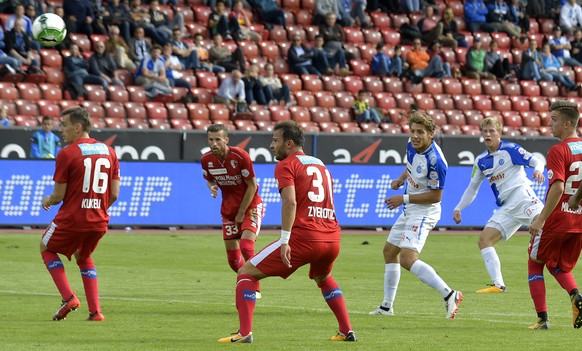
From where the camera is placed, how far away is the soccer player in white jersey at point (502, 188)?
48.5 ft

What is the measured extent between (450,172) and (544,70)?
10.4 meters

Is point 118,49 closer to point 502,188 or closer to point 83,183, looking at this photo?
point 502,188

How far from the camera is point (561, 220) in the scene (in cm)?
1058

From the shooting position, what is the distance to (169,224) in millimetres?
22953

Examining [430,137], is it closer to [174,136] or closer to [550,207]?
[550,207]

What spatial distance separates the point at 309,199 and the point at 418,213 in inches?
116

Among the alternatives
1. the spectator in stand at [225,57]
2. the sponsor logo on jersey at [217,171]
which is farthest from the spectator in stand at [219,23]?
the sponsor logo on jersey at [217,171]

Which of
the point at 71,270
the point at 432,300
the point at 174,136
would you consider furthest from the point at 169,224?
the point at 432,300

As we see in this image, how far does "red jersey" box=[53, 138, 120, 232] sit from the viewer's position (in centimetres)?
1090

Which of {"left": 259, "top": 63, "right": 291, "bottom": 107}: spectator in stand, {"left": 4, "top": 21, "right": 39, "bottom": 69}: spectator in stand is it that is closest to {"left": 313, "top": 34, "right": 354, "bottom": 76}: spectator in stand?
{"left": 259, "top": 63, "right": 291, "bottom": 107}: spectator in stand

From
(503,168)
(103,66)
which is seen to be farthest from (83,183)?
(103,66)

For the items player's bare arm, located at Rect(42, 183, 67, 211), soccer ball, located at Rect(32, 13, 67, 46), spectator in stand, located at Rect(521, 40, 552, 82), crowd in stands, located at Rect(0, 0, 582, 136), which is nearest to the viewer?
player's bare arm, located at Rect(42, 183, 67, 211)

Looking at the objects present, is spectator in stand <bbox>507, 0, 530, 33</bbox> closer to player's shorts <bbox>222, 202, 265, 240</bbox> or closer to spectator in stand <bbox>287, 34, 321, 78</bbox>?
spectator in stand <bbox>287, 34, 321, 78</bbox>

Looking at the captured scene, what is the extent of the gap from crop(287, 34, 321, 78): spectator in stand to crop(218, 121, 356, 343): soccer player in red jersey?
20.4 metres
